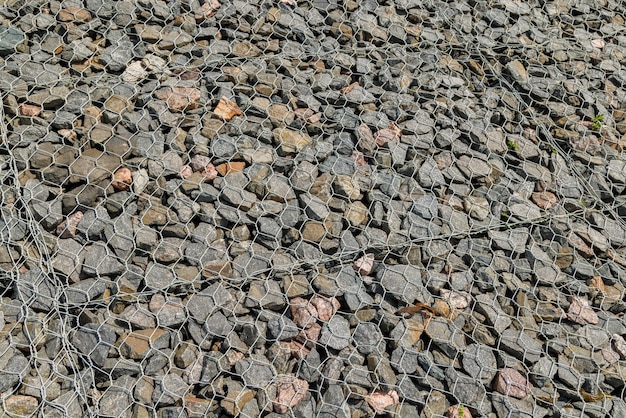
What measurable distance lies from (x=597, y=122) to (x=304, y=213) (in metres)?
1.19

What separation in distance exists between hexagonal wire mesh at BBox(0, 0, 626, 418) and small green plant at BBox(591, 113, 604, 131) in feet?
0.12

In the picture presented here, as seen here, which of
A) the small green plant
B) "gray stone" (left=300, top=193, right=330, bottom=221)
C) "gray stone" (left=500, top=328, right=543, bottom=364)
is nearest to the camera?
"gray stone" (left=500, top=328, right=543, bottom=364)

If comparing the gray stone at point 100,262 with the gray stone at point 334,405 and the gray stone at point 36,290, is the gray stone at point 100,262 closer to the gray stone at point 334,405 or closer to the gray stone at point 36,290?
the gray stone at point 36,290

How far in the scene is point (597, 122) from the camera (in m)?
2.30

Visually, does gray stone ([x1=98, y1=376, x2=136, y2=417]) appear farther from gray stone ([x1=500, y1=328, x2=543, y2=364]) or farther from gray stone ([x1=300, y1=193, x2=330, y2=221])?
gray stone ([x1=500, y1=328, x2=543, y2=364])

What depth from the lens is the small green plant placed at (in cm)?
229

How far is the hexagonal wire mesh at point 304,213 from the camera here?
1.53m

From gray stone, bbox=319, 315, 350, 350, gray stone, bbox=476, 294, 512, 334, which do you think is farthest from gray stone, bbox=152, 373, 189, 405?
gray stone, bbox=476, 294, 512, 334

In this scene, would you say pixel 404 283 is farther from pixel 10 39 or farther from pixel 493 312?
pixel 10 39

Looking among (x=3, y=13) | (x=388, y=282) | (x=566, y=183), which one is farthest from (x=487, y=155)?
(x=3, y=13)

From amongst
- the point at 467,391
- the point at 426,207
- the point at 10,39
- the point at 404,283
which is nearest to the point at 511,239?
the point at 426,207

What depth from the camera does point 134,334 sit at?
1.54 metres

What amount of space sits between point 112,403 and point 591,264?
137 cm

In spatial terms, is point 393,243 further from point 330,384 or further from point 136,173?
point 136,173
